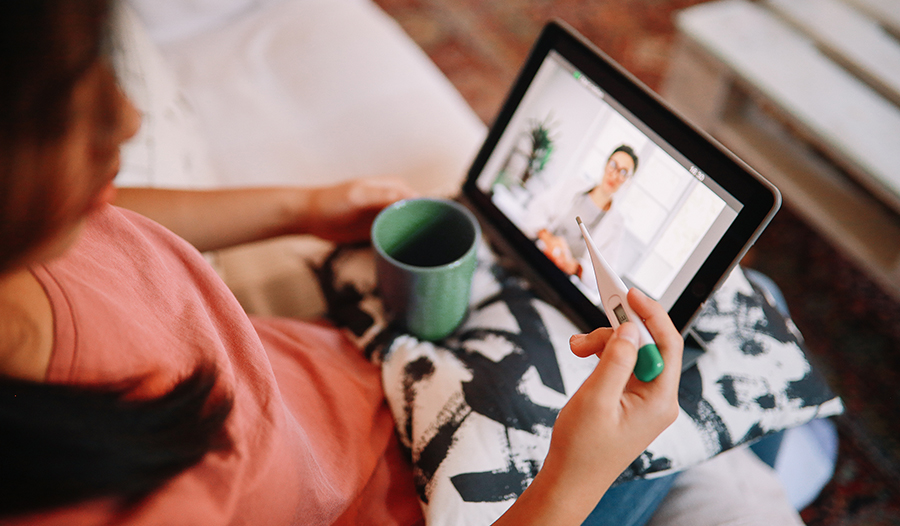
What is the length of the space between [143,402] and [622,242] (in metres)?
0.43

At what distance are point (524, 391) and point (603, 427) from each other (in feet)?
0.46

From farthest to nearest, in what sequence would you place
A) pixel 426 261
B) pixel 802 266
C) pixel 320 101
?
pixel 802 266 < pixel 320 101 < pixel 426 261

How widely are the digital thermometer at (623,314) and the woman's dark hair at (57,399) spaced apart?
0.29 m

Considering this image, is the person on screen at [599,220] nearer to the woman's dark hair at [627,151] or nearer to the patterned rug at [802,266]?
the woman's dark hair at [627,151]

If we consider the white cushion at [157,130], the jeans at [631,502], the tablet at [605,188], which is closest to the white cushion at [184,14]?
the white cushion at [157,130]

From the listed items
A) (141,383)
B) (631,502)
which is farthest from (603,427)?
(141,383)

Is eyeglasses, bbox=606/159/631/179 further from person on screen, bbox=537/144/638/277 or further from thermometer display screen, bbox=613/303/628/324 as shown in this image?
thermometer display screen, bbox=613/303/628/324

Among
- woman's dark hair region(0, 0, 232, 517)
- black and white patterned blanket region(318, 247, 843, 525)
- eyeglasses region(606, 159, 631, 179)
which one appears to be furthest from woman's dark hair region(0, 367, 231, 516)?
eyeglasses region(606, 159, 631, 179)

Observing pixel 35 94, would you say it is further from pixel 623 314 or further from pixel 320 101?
pixel 320 101

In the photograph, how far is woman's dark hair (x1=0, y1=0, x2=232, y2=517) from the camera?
0.23m

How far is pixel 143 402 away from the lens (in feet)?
1.12

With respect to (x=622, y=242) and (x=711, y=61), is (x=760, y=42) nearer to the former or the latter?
(x=711, y=61)

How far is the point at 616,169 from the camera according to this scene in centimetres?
53

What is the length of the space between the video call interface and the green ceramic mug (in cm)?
10
